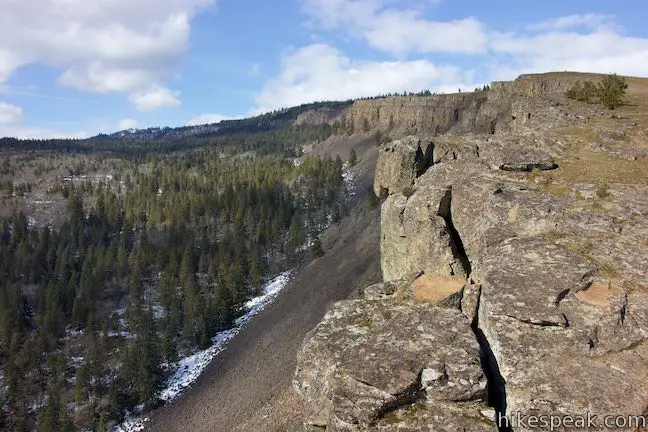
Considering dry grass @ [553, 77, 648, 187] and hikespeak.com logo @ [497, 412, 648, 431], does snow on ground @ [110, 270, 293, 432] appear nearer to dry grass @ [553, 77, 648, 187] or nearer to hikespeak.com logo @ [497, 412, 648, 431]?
dry grass @ [553, 77, 648, 187]

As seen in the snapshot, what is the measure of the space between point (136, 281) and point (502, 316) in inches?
3975

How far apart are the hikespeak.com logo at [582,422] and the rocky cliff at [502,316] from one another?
0.05 meters

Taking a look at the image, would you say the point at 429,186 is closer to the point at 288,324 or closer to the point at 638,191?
the point at 638,191

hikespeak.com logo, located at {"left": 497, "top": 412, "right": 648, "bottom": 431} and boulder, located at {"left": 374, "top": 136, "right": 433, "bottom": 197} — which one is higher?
boulder, located at {"left": 374, "top": 136, "right": 433, "bottom": 197}

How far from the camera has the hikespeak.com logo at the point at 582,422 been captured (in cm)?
1055

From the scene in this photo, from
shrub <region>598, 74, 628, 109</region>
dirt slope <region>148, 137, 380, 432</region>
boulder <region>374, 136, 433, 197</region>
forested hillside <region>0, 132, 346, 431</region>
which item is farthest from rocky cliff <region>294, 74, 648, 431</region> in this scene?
forested hillside <region>0, 132, 346, 431</region>

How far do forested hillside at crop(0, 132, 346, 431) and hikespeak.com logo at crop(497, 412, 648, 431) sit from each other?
180 feet

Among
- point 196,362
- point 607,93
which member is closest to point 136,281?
point 196,362

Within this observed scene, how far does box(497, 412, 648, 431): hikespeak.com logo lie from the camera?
10.6m

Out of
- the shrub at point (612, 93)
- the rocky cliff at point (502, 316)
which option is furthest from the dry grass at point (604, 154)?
the shrub at point (612, 93)

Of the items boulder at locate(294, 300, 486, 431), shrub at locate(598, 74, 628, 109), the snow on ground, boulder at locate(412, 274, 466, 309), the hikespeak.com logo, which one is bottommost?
the snow on ground

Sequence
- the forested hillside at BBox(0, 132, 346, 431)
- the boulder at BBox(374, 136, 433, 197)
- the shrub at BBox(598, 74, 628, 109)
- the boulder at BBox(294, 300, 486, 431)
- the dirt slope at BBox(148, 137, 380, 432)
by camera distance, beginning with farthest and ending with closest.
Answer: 1. the forested hillside at BBox(0, 132, 346, 431)
2. the shrub at BBox(598, 74, 628, 109)
3. the dirt slope at BBox(148, 137, 380, 432)
4. the boulder at BBox(374, 136, 433, 197)
5. the boulder at BBox(294, 300, 486, 431)

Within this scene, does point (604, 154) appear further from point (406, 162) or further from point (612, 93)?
point (612, 93)

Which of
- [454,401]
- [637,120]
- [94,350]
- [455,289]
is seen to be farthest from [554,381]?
[94,350]
